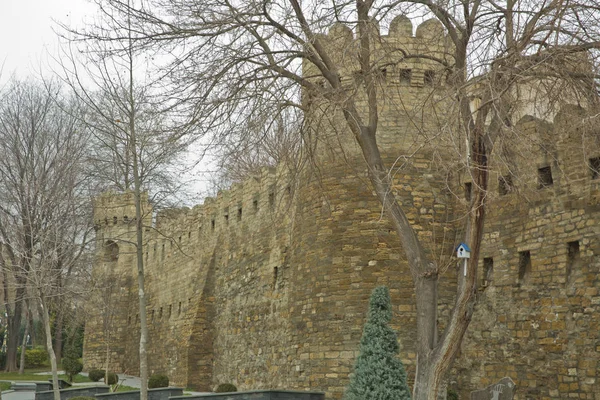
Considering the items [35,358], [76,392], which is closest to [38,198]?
[76,392]

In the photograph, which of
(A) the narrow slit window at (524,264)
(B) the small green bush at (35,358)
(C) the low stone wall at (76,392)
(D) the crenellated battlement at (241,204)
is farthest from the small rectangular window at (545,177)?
(B) the small green bush at (35,358)

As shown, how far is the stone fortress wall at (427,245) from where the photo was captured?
489 inches

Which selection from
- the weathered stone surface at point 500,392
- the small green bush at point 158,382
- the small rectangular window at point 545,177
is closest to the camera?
the weathered stone surface at point 500,392

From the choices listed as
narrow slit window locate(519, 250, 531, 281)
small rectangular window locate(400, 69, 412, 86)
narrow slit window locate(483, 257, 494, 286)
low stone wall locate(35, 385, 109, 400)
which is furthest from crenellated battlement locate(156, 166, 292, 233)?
narrow slit window locate(519, 250, 531, 281)

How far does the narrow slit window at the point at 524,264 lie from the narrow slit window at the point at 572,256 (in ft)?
3.31

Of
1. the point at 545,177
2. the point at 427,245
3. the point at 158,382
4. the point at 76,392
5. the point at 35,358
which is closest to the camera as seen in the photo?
the point at 545,177

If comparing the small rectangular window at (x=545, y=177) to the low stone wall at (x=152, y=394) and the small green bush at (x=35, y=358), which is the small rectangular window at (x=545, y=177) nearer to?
the low stone wall at (x=152, y=394)

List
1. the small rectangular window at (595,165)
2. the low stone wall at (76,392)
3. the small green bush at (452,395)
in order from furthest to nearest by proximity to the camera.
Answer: the low stone wall at (76,392)
the small green bush at (452,395)
the small rectangular window at (595,165)

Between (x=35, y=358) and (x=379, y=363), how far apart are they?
3238 cm

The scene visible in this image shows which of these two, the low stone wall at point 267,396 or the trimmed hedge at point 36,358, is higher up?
the trimmed hedge at point 36,358

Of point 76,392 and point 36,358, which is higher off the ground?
point 36,358

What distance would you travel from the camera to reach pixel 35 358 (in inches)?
1596

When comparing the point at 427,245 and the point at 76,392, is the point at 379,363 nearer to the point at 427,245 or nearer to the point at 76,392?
the point at 427,245

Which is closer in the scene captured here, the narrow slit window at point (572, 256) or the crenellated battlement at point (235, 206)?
the narrow slit window at point (572, 256)
